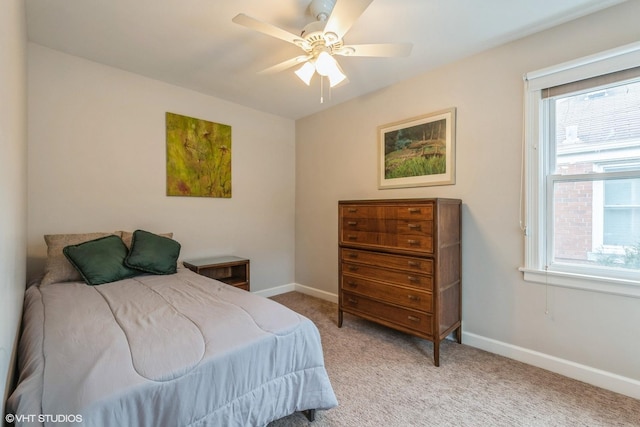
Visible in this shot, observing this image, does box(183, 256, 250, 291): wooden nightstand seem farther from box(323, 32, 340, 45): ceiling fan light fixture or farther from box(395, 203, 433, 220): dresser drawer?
box(323, 32, 340, 45): ceiling fan light fixture

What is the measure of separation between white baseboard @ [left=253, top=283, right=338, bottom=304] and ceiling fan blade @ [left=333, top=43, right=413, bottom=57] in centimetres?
270

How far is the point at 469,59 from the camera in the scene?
7.99ft

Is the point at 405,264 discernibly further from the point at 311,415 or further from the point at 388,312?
the point at 311,415

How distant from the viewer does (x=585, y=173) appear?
197 centimetres

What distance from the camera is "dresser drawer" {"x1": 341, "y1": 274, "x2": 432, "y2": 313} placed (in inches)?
87.5

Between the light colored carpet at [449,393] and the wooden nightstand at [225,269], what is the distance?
117 cm

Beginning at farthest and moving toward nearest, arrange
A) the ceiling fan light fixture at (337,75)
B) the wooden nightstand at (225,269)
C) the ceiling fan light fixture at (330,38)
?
the wooden nightstand at (225,269) → the ceiling fan light fixture at (337,75) → the ceiling fan light fixture at (330,38)

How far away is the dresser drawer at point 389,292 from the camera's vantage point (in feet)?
7.29

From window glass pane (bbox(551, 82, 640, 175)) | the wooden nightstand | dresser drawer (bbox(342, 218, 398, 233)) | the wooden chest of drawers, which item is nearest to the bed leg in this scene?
the wooden chest of drawers

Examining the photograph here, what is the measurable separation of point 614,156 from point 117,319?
316cm

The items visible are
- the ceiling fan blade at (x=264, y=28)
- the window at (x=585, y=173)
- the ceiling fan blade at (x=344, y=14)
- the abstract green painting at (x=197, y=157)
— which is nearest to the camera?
the ceiling fan blade at (x=344, y=14)

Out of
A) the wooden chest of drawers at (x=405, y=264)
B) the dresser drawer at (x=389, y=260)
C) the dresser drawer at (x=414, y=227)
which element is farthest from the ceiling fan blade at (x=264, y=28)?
the dresser drawer at (x=389, y=260)

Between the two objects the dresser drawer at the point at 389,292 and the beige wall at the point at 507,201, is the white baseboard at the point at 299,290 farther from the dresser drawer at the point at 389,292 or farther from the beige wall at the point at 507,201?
the beige wall at the point at 507,201

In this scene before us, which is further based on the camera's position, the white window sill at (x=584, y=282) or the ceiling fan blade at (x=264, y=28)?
the white window sill at (x=584, y=282)
